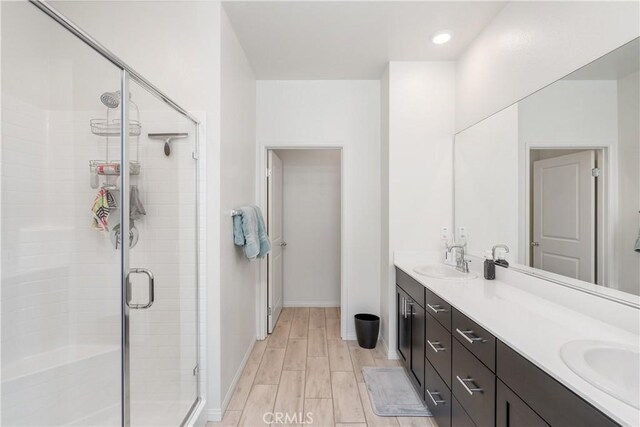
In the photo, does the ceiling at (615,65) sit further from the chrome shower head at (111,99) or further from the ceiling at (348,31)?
the chrome shower head at (111,99)

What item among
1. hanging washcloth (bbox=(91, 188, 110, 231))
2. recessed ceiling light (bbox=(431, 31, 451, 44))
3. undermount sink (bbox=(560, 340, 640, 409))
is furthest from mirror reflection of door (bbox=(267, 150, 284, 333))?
undermount sink (bbox=(560, 340, 640, 409))

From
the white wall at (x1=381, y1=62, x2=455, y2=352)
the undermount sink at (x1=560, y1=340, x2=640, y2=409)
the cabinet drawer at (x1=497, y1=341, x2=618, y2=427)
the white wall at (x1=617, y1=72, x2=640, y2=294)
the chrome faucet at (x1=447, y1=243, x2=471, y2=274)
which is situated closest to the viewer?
the cabinet drawer at (x1=497, y1=341, x2=618, y2=427)

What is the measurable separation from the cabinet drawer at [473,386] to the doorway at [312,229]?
2518 mm

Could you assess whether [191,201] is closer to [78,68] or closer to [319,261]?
[78,68]

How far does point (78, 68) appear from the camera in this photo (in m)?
1.35

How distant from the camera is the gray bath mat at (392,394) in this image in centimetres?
186

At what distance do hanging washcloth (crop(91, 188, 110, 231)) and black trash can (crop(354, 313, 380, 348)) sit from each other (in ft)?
7.25

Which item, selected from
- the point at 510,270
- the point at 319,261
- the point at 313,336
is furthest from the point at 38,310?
the point at 319,261

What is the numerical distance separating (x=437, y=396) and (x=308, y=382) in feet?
3.17

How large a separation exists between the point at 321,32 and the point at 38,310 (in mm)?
2385

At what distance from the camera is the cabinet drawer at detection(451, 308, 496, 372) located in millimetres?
1132

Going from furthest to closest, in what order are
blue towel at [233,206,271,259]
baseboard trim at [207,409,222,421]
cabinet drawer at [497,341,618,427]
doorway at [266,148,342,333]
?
doorway at [266,148,342,333]
blue towel at [233,206,271,259]
baseboard trim at [207,409,222,421]
cabinet drawer at [497,341,618,427]

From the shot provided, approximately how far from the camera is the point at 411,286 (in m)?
2.11

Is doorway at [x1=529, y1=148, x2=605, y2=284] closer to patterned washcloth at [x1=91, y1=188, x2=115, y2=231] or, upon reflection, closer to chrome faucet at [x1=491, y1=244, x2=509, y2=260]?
chrome faucet at [x1=491, y1=244, x2=509, y2=260]
